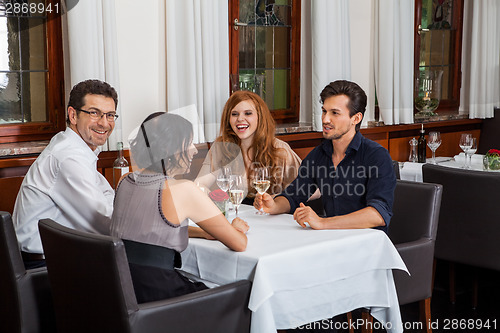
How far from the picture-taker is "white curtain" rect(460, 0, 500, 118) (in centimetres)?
575

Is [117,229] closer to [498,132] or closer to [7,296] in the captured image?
[7,296]

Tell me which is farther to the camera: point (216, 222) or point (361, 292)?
point (361, 292)

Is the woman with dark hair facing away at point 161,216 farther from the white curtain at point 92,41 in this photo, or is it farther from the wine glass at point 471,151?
the wine glass at point 471,151

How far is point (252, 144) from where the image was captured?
3.53 m

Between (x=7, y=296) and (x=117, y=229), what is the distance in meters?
0.51

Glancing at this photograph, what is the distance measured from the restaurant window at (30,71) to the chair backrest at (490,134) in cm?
402

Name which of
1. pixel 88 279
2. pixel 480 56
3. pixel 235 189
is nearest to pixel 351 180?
pixel 235 189

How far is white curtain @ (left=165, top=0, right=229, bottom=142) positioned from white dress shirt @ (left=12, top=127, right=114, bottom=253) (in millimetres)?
1374

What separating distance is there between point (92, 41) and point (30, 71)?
1.32 ft

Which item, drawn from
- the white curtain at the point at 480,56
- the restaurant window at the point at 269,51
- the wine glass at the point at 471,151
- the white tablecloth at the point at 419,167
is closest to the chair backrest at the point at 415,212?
the white tablecloth at the point at 419,167

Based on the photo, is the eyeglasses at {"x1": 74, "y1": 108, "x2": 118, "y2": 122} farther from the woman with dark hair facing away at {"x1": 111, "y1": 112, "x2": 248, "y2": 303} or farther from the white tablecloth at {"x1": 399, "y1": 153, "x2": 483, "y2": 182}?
the white tablecloth at {"x1": 399, "y1": 153, "x2": 483, "y2": 182}

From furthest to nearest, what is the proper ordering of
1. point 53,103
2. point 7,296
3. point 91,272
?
point 53,103 < point 7,296 < point 91,272

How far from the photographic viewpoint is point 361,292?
2246 mm

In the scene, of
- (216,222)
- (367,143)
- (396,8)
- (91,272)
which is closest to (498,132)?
(396,8)
